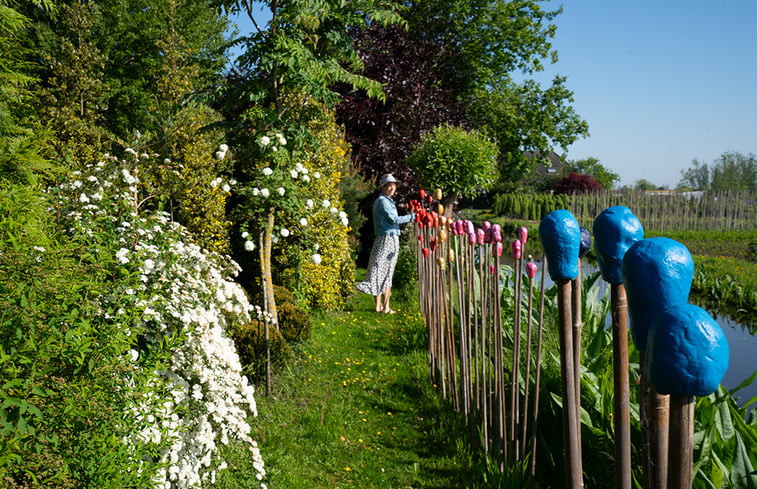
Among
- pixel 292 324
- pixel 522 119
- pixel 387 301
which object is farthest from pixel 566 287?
pixel 522 119

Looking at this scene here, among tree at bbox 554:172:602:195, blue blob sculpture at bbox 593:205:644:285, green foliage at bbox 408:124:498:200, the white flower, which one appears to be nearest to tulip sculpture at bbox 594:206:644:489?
blue blob sculpture at bbox 593:205:644:285

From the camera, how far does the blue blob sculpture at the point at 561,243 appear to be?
5.90 feet

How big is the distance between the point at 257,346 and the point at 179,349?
1825 mm

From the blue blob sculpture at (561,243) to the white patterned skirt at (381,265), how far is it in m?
5.83

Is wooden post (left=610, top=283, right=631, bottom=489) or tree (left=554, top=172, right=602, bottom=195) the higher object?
tree (left=554, top=172, right=602, bottom=195)

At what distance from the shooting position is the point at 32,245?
224 cm

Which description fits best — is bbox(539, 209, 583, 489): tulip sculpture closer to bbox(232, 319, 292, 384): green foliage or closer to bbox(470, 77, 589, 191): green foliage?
bbox(232, 319, 292, 384): green foliage

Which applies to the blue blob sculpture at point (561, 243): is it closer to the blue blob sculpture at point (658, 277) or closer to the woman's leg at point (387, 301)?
the blue blob sculpture at point (658, 277)

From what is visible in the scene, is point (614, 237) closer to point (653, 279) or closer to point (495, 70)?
point (653, 279)

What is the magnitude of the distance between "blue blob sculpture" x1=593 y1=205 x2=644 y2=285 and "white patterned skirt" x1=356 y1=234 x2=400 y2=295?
624 cm

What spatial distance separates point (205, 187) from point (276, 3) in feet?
10.4

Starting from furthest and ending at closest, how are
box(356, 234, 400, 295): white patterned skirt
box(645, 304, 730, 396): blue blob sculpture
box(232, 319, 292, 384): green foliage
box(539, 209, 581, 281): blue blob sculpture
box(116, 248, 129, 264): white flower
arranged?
box(356, 234, 400, 295): white patterned skirt
box(232, 319, 292, 384): green foliage
box(116, 248, 129, 264): white flower
box(539, 209, 581, 281): blue blob sculpture
box(645, 304, 730, 396): blue blob sculpture

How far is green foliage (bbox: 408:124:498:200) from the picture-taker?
31.3 ft

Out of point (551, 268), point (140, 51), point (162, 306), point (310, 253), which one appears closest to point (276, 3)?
point (310, 253)
